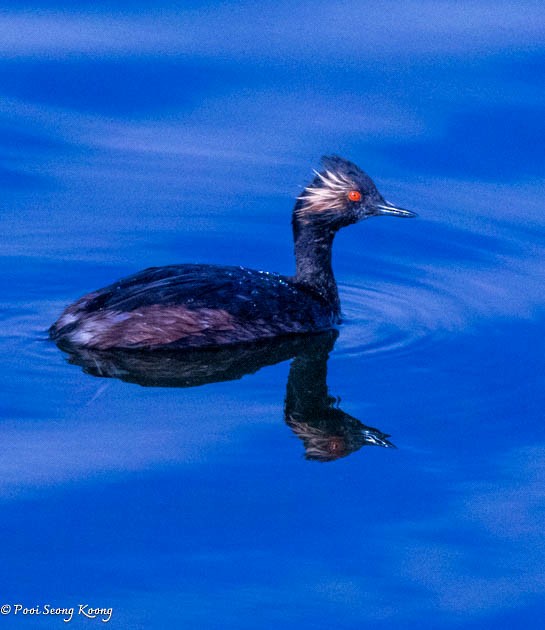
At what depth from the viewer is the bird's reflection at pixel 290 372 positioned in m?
8.48

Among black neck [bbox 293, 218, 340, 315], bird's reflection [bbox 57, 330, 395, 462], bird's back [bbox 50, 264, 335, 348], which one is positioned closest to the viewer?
bird's reflection [bbox 57, 330, 395, 462]

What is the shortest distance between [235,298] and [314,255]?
3.24 feet

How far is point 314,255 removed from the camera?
34.1 ft

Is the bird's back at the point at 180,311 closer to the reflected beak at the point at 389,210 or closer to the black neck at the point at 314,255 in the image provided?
the black neck at the point at 314,255

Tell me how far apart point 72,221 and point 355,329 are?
2.47 m

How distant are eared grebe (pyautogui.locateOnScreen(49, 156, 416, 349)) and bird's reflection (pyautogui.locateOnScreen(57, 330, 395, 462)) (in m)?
0.07

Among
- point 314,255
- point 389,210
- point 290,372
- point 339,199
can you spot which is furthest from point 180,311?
point 389,210

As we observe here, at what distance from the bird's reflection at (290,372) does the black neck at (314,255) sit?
45cm

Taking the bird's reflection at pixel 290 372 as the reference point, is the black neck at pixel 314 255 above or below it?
above

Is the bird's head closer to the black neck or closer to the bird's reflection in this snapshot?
the black neck

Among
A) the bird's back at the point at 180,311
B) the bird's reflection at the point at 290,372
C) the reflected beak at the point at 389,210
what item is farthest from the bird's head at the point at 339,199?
the bird's reflection at the point at 290,372

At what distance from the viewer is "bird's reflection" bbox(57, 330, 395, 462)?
8477 mm

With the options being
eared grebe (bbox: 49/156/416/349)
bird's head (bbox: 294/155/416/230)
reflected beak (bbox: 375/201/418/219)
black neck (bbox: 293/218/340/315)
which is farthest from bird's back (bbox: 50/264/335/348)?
reflected beak (bbox: 375/201/418/219)

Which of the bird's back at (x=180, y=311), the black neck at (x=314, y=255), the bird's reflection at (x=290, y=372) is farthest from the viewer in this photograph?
the black neck at (x=314, y=255)
